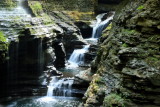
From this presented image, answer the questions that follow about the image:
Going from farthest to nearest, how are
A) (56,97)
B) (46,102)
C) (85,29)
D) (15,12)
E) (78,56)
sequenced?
1. (85,29)
2. (78,56)
3. (15,12)
4. (56,97)
5. (46,102)

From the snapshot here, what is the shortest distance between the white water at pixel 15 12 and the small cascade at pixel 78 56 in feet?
25.8

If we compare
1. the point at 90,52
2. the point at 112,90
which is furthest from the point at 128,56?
the point at 90,52

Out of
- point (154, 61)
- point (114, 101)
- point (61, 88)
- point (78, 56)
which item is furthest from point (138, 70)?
point (78, 56)

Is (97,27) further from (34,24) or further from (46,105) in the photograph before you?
(46,105)

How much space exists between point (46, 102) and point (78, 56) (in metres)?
13.0

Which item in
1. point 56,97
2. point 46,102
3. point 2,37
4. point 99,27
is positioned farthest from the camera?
point 99,27

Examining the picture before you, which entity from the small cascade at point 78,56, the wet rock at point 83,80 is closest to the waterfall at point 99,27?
the small cascade at point 78,56

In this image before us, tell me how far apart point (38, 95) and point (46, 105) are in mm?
2983

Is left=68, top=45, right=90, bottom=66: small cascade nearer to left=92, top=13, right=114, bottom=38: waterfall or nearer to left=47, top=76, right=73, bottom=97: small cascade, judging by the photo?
left=92, top=13, right=114, bottom=38: waterfall

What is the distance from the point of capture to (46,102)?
2138cm

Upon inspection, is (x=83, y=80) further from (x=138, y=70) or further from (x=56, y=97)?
(x=138, y=70)

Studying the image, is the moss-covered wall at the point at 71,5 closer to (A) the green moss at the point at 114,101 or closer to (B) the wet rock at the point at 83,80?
(B) the wet rock at the point at 83,80

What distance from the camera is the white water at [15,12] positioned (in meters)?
27.3

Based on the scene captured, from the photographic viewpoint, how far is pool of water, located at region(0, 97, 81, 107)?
20688 mm
